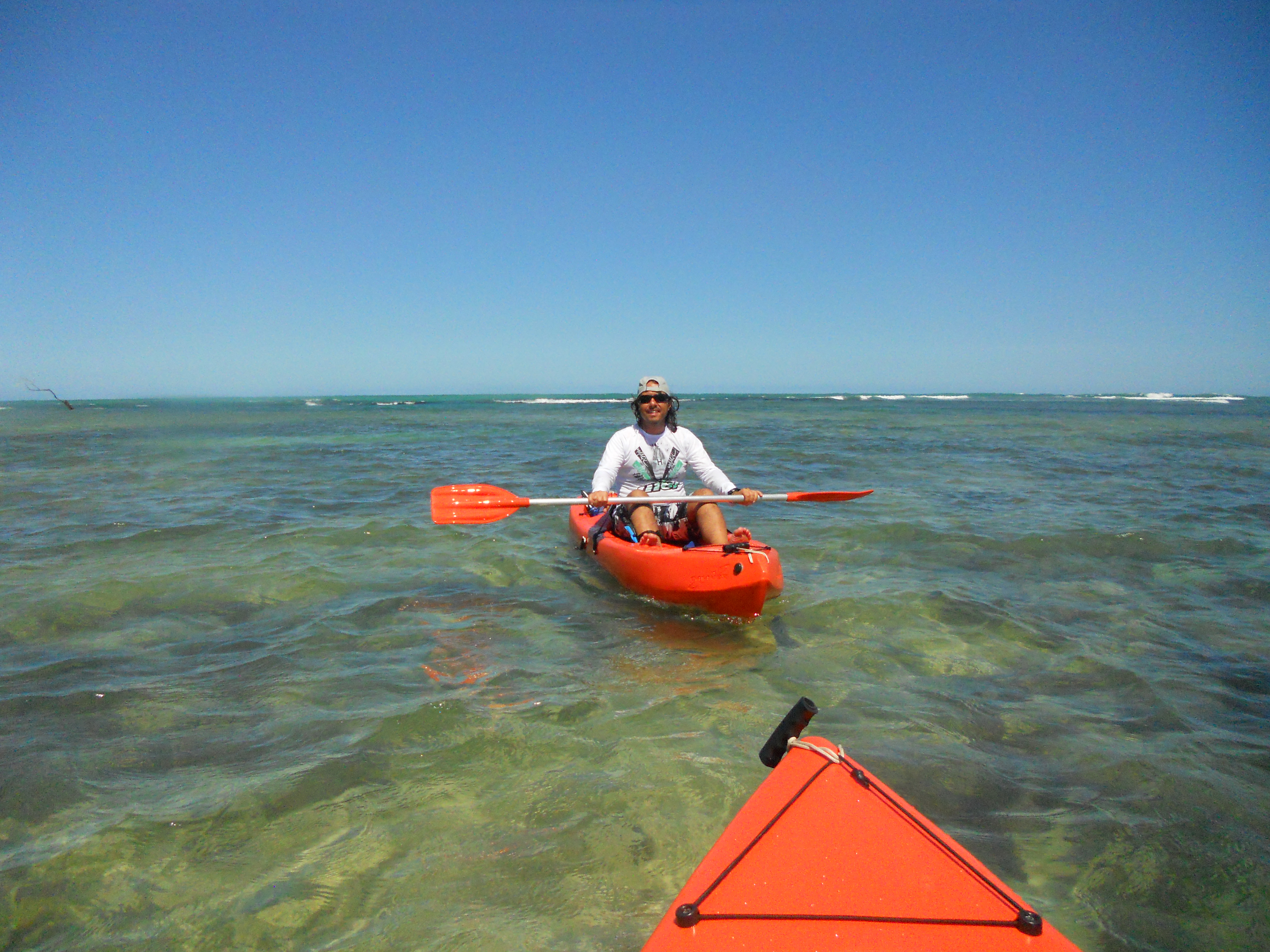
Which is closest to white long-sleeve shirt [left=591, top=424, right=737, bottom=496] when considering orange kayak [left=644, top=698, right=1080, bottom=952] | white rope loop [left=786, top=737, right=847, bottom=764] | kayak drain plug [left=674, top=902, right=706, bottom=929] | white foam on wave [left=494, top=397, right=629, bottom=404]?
white rope loop [left=786, top=737, right=847, bottom=764]

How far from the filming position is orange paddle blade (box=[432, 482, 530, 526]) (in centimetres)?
691

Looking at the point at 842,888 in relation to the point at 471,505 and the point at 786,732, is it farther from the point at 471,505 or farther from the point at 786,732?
the point at 471,505

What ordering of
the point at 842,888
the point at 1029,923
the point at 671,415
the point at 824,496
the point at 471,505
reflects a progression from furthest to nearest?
the point at 471,505 → the point at 824,496 → the point at 671,415 → the point at 842,888 → the point at 1029,923

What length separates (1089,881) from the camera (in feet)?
8.36

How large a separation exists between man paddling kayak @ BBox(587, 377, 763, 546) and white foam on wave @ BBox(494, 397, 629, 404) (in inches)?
2146

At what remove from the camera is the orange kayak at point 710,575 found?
511 cm

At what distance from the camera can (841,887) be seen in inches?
73.7

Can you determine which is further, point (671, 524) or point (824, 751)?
point (671, 524)

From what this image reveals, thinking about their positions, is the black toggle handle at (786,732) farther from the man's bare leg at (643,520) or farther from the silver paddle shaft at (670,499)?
the silver paddle shaft at (670,499)

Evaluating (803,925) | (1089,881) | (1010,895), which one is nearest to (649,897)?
(803,925)

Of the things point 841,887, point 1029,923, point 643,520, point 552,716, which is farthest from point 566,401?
point 1029,923

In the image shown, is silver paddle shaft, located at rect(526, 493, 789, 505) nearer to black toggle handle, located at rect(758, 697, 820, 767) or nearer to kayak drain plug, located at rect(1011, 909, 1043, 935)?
black toggle handle, located at rect(758, 697, 820, 767)

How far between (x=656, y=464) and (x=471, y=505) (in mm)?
2096

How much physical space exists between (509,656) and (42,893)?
8.59ft
